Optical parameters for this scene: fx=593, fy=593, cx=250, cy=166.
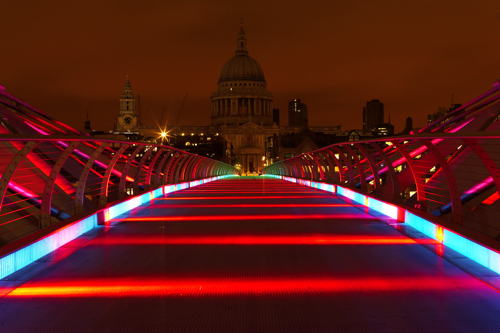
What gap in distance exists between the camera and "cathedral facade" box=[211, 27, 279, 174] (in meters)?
166

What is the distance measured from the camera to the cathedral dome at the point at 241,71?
168250 mm

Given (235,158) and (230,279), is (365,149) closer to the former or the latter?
(230,279)

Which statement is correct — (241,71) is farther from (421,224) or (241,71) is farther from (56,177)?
(56,177)

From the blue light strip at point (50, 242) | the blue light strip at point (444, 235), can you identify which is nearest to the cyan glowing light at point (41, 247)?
the blue light strip at point (50, 242)

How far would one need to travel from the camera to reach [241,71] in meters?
169

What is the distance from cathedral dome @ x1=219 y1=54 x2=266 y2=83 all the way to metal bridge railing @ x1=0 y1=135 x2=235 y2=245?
146137 mm

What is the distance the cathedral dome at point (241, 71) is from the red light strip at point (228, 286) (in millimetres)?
164794

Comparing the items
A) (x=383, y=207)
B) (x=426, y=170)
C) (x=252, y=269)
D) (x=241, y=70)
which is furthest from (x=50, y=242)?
(x=241, y=70)

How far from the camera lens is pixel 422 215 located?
24.5ft

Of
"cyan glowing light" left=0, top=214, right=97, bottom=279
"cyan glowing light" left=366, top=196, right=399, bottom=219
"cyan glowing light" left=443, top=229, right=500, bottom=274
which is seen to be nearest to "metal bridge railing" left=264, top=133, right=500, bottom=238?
"cyan glowing light" left=366, top=196, right=399, bottom=219

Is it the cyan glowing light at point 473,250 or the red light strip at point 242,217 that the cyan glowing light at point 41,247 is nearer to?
the red light strip at point 242,217

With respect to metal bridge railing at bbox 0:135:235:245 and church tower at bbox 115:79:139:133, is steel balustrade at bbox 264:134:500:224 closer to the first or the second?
metal bridge railing at bbox 0:135:235:245

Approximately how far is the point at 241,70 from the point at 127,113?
36.9 meters

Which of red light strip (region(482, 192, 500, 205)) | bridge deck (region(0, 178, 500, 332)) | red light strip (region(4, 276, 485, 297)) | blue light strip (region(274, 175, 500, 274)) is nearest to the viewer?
bridge deck (region(0, 178, 500, 332))
